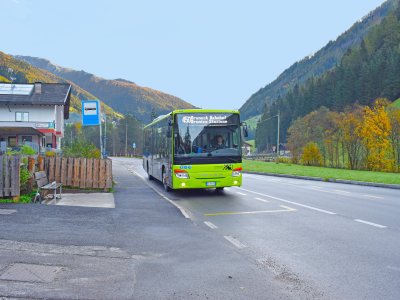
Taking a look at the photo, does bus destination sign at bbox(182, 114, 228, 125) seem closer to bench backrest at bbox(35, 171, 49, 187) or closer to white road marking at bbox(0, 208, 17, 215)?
bench backrest at bbox(35, 171, 49, 187)

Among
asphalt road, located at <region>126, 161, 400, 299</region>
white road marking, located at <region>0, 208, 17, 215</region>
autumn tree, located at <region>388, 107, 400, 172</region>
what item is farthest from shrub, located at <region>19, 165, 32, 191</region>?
autumn tree, located at <region>388, 107, 400, 172</region>

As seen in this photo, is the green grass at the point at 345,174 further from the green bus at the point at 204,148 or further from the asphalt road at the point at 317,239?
the asphalt road at the point at 317,239

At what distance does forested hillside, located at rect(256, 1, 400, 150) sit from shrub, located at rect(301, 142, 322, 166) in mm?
43261

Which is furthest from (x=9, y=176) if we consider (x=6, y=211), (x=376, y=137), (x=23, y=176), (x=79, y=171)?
(x=376, y=137)

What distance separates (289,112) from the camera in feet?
443

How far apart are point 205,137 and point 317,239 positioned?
824 cm

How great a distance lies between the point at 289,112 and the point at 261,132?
13.0 m

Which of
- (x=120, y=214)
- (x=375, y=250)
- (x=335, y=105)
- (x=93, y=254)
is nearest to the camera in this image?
(x=93, y=254)

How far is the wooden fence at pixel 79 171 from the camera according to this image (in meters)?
16.2

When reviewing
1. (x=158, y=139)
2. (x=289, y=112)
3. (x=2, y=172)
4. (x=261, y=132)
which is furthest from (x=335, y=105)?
(x=2, y=172)

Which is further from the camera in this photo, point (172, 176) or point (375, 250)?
point (172, 176)

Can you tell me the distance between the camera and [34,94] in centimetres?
5731

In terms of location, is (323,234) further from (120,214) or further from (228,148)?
(228,148)

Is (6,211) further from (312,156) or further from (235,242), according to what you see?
(312,156)
